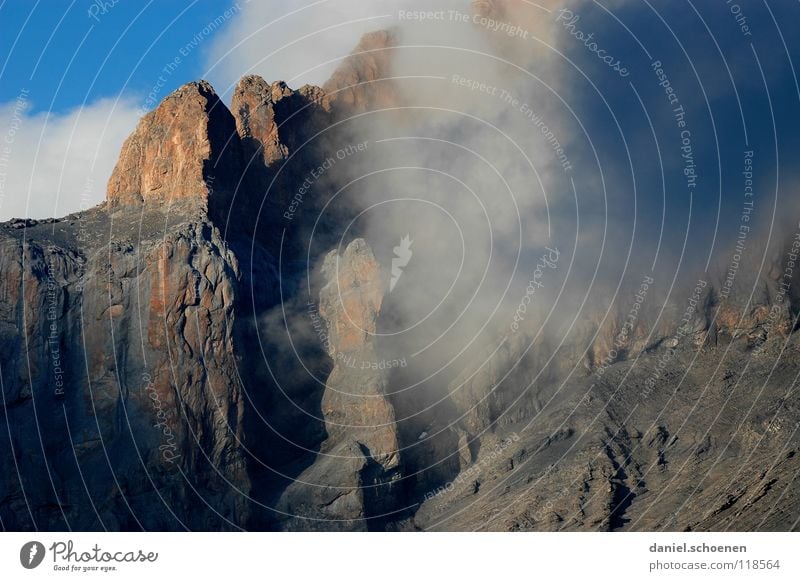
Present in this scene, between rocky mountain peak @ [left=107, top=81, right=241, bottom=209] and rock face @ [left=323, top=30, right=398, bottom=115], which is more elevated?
rock face @ [left=323, top=30, right=398, bottom=115]

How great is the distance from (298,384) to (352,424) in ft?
24.7

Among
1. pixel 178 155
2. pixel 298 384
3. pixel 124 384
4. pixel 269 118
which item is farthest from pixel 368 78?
pixel 124 384

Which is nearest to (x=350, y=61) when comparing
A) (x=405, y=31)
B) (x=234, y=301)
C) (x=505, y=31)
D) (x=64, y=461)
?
(x=405, y=31)

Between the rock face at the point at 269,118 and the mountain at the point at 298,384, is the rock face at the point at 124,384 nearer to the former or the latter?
the mountain at the point at 298,384

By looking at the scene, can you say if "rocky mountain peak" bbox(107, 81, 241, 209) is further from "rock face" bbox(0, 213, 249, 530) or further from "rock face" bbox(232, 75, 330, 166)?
"rock face" bbox(0, 213, 249, 530)

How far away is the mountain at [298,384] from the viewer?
125 metres

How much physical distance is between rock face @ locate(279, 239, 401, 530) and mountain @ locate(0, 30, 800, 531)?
22 cm

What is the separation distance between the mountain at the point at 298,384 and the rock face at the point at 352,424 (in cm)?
22

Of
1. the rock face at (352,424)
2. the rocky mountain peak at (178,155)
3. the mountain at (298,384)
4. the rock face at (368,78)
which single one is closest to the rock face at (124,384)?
the mountain at (298,384)

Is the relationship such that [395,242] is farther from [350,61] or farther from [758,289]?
[758,289]

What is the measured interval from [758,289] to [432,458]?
3929 centimetres

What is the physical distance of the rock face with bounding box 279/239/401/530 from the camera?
12950 cm

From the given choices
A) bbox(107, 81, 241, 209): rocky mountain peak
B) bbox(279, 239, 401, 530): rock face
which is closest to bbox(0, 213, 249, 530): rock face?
bbox(279, 239, 401, 530): rock face

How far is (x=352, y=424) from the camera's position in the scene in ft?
447
